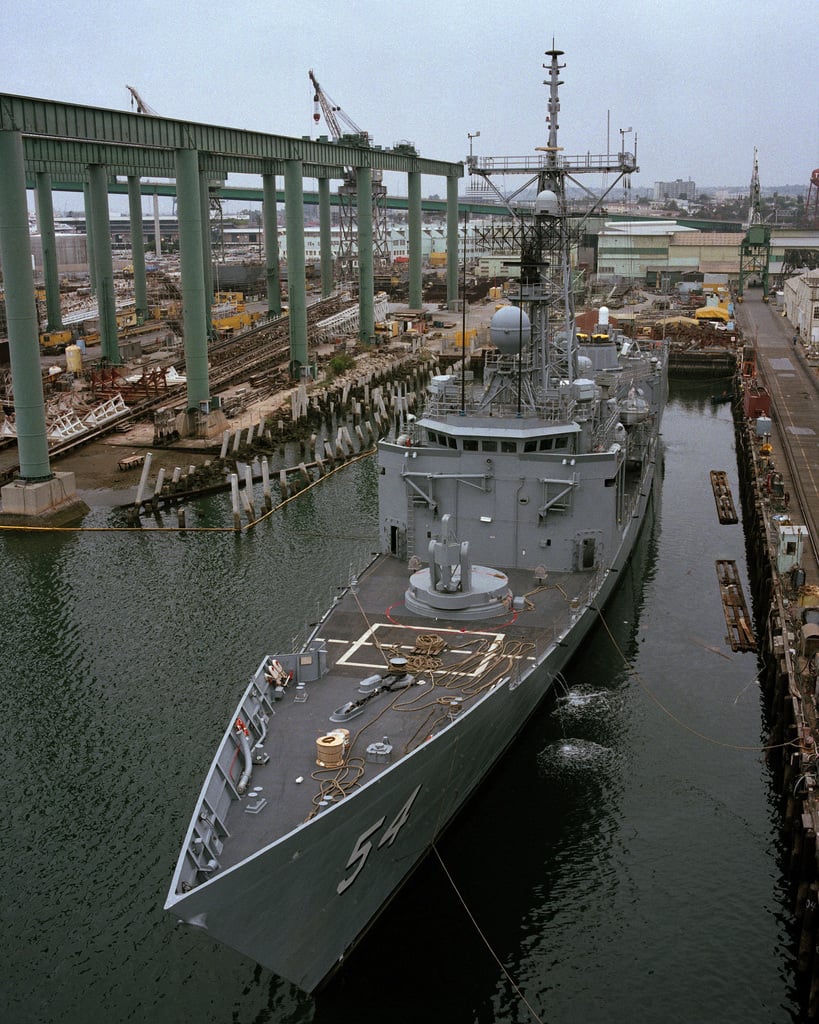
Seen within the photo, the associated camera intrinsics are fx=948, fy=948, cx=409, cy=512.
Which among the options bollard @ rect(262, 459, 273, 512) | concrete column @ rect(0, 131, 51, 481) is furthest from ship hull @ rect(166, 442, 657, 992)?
concrete column @ rect(0, 131, 51, 481)

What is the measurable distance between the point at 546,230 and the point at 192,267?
85.3 feet

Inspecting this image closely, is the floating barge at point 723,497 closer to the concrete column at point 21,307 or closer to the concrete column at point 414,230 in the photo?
the concrete column at point 21,307

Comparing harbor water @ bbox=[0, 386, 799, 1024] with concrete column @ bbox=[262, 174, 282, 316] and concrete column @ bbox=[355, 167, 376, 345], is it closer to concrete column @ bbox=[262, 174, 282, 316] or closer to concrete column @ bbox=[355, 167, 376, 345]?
concrete column @ bbox=[355, 167, 376, 345]

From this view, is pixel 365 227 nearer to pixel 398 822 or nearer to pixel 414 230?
pixel 414 230

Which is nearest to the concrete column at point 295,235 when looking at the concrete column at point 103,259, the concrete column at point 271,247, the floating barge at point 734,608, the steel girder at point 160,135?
the steel girder at point 160,135

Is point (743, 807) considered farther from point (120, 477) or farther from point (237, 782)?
point (120, 477)

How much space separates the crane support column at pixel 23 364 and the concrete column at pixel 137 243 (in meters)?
46.4

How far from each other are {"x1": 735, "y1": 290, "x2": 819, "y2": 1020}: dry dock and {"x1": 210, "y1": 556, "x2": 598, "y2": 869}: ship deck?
18.8 ft

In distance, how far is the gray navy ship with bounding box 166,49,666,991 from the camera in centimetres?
1493

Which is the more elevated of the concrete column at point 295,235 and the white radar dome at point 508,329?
the concrete column at point 295,235

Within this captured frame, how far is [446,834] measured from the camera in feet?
66.2

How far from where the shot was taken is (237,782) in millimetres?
16938

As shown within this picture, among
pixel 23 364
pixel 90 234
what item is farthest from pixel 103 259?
pixel 23 364

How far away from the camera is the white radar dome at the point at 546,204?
2991 cm
